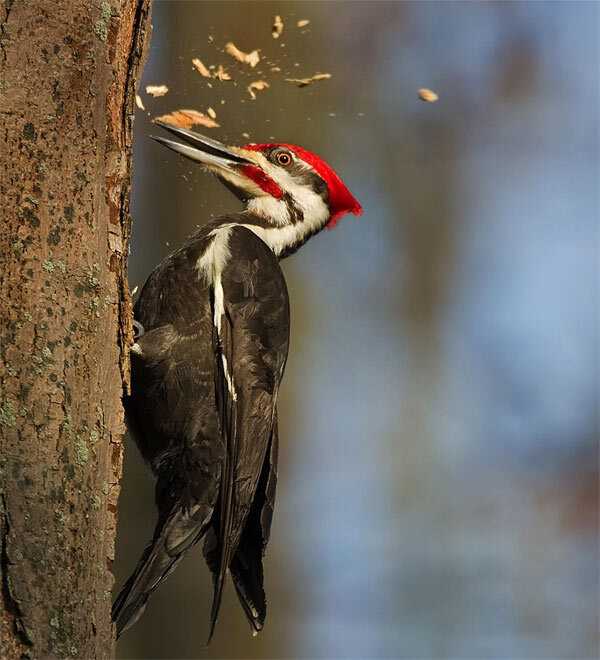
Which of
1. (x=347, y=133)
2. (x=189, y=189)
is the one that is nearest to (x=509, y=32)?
(x=347, y=133)

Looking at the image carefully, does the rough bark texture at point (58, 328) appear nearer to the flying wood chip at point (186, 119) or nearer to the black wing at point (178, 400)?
the black wing at point (178, 400)

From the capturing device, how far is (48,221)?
1.98m

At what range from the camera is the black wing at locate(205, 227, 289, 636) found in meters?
2.84

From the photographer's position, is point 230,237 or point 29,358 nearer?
point 29,358

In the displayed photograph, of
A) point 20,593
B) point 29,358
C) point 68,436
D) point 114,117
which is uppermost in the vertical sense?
point 114,117

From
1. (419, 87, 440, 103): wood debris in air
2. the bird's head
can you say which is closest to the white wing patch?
the bird's head

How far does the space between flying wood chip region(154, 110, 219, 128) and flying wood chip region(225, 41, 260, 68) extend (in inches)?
21.8

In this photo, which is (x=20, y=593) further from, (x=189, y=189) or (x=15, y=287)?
(x=189, y=189)

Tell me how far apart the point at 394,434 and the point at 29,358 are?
5139 millimetres

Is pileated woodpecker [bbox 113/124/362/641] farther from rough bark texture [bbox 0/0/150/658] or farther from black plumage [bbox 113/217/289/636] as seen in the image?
rough bark texture [bbox 0/0/150/658]

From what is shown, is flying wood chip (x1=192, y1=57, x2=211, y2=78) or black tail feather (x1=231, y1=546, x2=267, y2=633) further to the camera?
flying wood chip (x1=192, y1=57, x2=211, y2=78)

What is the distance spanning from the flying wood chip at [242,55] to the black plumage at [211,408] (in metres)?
1.84

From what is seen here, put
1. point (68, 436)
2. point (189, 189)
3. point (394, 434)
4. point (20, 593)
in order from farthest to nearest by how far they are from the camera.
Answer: point (394, 434) → point (189, 189) → point (68, 436) → point (20, 593)

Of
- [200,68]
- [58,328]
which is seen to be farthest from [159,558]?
[200,68]
